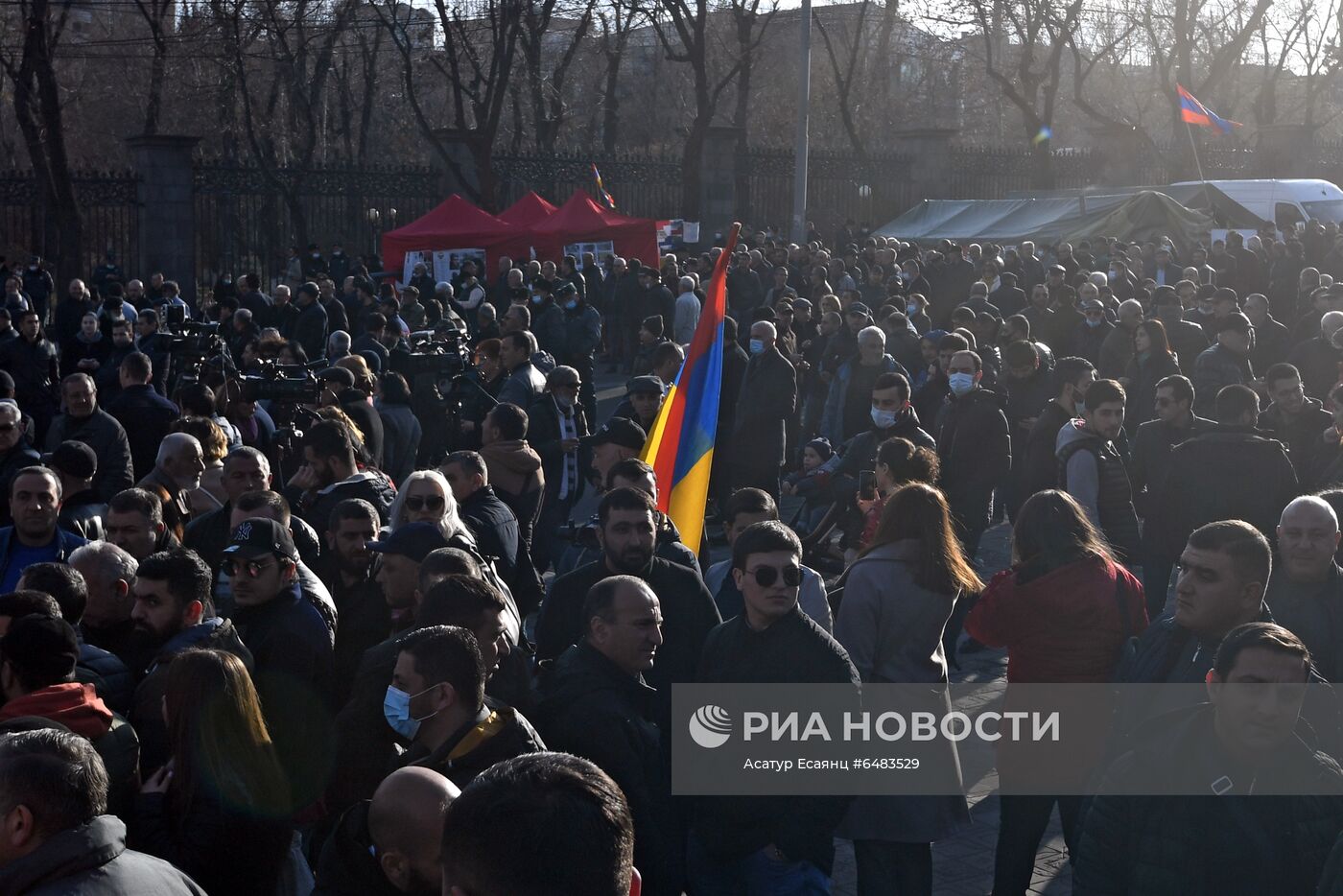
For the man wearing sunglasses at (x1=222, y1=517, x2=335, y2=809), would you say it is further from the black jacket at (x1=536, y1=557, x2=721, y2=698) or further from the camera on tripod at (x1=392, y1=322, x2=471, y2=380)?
the camera on tripod at (x1=392, y1=322, x2=471, y2=380)

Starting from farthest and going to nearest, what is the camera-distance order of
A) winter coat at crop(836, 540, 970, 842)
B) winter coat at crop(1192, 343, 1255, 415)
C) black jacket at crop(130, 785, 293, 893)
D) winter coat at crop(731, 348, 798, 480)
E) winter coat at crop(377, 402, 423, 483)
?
winter coat at crop(731, 348, 798, 480) → winter coat at crop(1192, 343, 1255, 415) → winter coat at crop(377, 402, 423, 483) → winter coat at crop(836, 540, 970, 842) → black jacket at crop(130, 785, 293, 893)

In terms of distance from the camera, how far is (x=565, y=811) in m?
2.05

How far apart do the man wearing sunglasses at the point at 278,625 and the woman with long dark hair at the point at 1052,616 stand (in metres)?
2.10

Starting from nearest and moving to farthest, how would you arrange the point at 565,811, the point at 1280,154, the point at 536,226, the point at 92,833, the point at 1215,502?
the point at 565,811 → the point at 92,833 → the point at 1215,502 → the point at 536,226 → the point at 1280,154

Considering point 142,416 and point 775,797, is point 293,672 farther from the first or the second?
point 142,416

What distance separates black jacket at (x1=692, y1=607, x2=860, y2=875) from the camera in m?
4.14

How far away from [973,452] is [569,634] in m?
4.18

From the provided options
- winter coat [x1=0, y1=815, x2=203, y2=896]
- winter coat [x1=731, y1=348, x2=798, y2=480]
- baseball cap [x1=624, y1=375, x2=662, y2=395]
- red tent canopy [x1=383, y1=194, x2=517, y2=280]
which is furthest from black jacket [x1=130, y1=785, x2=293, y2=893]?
red tent canopy [x1=383, y1=194, x2=517, y2=280]

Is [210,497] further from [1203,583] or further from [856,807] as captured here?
[1203,583]

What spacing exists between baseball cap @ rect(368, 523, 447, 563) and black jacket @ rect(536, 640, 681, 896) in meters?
1.03

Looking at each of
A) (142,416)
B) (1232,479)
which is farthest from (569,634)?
(142,416)

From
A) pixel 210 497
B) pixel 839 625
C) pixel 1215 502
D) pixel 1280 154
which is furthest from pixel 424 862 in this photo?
pixel 1280 154

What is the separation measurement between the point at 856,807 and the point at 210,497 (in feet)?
12.1

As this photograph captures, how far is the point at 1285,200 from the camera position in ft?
92.2
